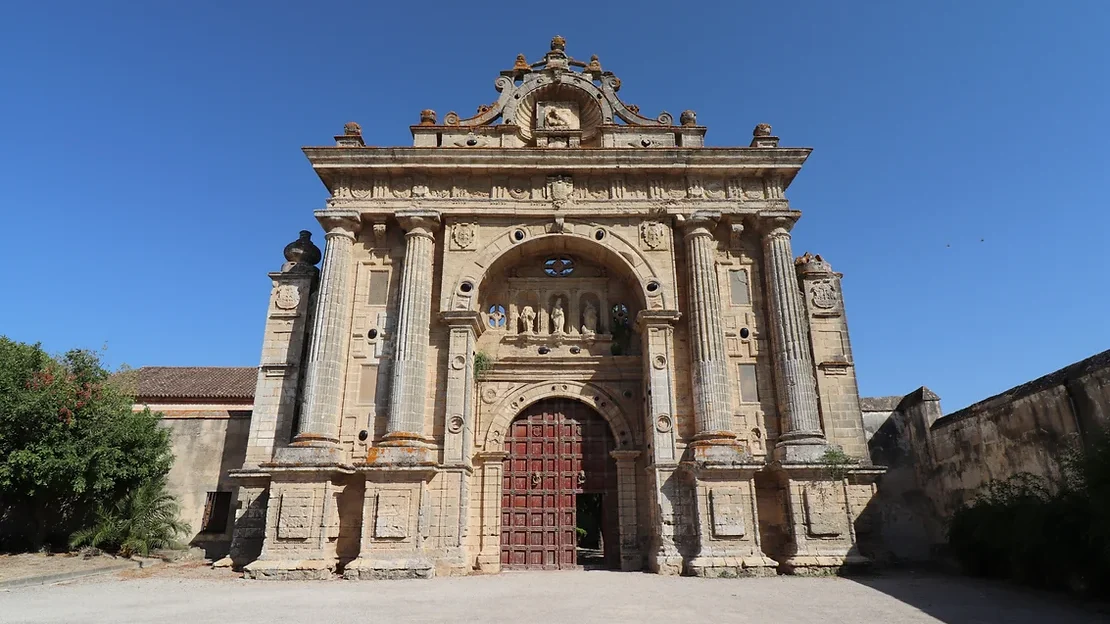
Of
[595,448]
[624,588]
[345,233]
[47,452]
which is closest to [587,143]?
[345,233]

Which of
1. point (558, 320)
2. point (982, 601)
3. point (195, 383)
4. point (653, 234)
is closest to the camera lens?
point (982, 601)

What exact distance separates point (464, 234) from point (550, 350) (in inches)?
149

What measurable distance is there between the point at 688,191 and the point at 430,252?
274 inches

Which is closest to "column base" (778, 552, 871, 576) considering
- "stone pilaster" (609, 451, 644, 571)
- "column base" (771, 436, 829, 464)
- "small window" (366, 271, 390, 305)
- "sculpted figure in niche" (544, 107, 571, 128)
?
"column base" (771, 436, 829, 464)

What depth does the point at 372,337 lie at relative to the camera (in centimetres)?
1477

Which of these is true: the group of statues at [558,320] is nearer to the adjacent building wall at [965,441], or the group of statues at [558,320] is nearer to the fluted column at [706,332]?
the fluted column at [706,332]

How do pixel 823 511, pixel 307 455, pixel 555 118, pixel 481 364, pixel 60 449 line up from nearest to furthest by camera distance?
pixel 823 511 → pixel 307 455 → pixel 60 449 → pixel 481 364 → pixel 555 118

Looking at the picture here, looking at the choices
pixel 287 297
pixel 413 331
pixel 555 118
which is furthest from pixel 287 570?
pixel 555 118

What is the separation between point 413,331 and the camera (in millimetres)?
14266

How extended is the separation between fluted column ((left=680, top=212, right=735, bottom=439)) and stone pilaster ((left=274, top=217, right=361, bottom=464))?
832 centimetres

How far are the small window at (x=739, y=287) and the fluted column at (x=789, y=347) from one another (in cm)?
61

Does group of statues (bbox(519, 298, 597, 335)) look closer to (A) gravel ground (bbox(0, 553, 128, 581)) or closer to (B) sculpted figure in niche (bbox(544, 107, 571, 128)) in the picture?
(B) sculpted figure in niche (bbox(544, 107, 571, 128))

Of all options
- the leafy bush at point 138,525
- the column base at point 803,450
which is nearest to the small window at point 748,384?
the column base at point 803,450

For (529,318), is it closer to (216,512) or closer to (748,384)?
(748,384)
